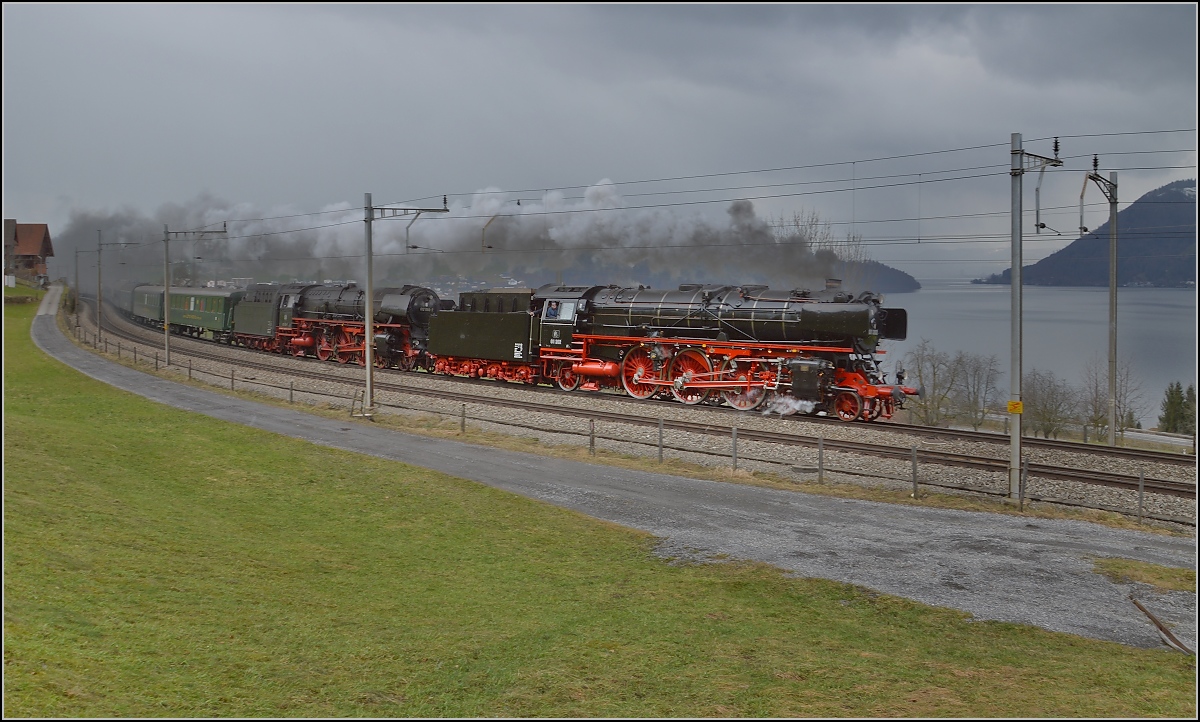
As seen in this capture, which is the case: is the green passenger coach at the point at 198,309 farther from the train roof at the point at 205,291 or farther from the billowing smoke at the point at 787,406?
the billowing smoke at the point at 787,406

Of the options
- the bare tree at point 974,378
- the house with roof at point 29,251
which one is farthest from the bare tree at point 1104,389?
the house with roof at point 29,251

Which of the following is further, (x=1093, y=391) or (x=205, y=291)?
(x=205, y=291)

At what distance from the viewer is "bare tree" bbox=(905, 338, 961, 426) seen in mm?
40000

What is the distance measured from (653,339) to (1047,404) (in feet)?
76.8

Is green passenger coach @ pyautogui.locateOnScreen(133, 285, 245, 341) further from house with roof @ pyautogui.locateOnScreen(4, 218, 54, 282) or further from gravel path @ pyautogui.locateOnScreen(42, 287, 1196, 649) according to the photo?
gravel path @ pyautogui.locateOnScreen(42, 287, 1196, 649)

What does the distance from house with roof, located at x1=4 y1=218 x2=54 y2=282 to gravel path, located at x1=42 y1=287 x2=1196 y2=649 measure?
6461 cm

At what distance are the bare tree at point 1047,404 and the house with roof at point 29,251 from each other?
70.9 meters

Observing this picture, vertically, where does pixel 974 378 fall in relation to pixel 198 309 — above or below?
below

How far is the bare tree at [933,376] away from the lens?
1575 inches

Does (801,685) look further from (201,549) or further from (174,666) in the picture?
(201,549)

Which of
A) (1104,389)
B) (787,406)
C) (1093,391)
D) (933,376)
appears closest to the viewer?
(787,406)

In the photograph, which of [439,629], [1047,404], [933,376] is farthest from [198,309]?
[439,629]

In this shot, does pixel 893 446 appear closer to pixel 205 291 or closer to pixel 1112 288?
pixel 1112 288

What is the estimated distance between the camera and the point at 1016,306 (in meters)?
17.5
